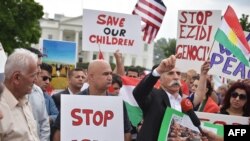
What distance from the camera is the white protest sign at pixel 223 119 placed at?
5.79 m

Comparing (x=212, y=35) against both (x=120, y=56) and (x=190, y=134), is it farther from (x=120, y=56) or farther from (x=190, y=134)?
(x=190, y=134)

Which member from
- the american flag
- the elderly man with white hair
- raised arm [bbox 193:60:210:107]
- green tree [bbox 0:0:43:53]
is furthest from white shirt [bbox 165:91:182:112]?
green tree [bbox 0:0:43:53]

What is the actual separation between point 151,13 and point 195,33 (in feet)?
7.89

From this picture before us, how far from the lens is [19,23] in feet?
148

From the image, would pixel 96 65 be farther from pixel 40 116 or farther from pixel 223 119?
pixel 223 119

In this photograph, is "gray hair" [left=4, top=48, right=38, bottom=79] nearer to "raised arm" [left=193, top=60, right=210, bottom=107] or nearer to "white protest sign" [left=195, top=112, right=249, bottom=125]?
"white protest sign" [left=195, top=112, right=249, bottom=125]

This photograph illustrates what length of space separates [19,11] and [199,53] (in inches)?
1553

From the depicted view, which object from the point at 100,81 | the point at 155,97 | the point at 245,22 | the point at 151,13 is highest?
the point at 245,22

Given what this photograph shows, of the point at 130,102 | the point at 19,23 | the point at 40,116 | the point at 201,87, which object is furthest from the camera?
the point at 19,23

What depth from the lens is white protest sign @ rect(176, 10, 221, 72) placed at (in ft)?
25.8

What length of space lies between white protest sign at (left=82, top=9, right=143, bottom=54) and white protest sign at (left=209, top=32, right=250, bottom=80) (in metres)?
1.41

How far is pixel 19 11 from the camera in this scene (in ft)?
150

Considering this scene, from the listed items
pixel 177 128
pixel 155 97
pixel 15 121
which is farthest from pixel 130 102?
pixel 15 121

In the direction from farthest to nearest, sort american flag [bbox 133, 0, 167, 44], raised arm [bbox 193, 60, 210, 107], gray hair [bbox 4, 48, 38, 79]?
american flag [bbox 133, 0, 167, 44], raised arm [bbox 193, 60, 210, 107], gray hair [bbox 4, 48, 38, 79]
